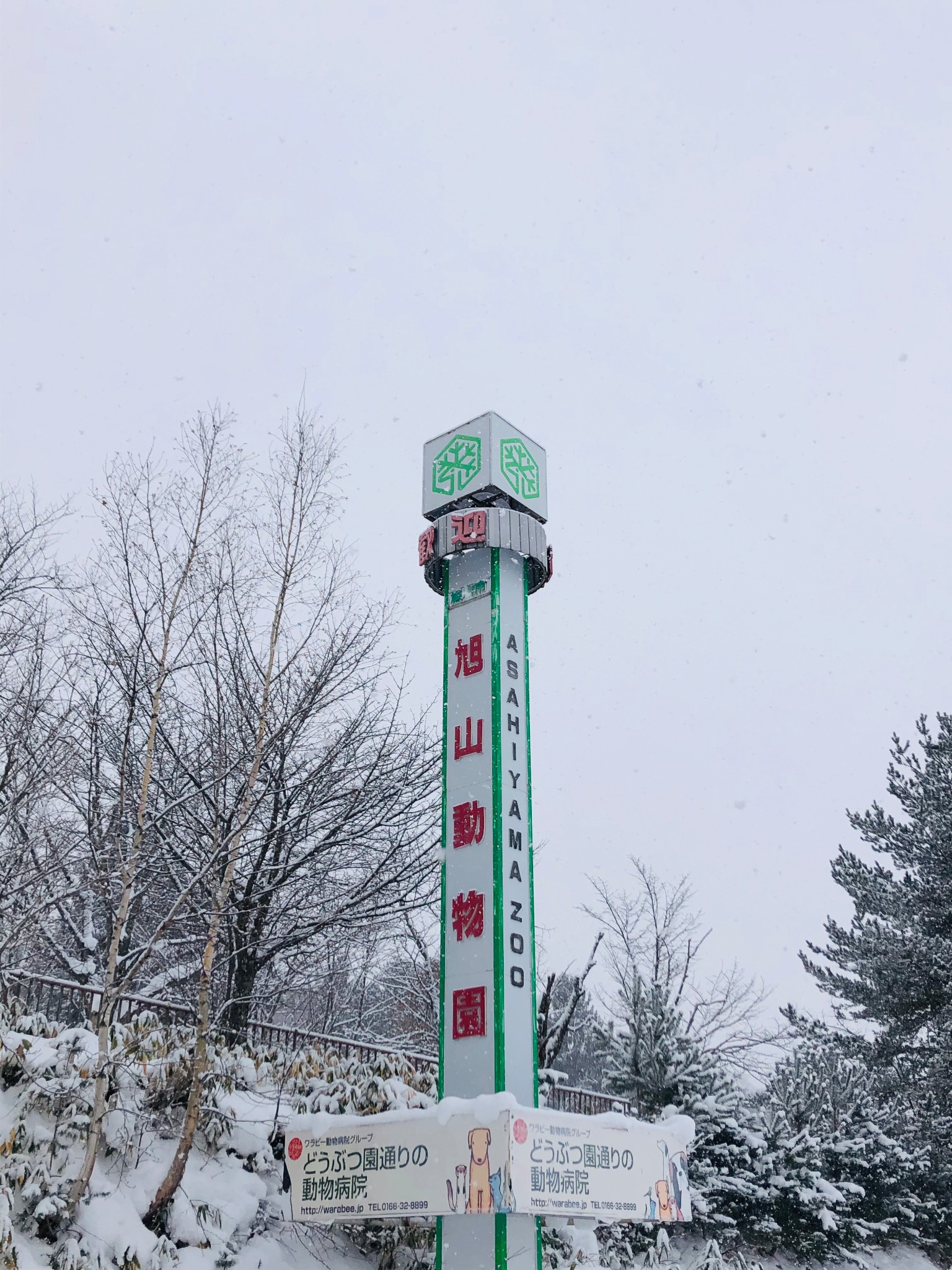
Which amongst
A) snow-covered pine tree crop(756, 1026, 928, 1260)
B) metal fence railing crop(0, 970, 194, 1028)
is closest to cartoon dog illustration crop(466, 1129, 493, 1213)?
metal fence railing crop(0, 970, 194, 1028)

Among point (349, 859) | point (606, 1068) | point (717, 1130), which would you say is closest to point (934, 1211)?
point (717, 1130)

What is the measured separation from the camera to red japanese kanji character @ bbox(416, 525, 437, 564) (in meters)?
13.7

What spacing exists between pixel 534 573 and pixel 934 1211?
15397 millimetres

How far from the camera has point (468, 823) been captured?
11.8 m

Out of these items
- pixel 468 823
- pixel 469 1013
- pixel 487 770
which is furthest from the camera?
pixel 487 770

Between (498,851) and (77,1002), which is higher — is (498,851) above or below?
above

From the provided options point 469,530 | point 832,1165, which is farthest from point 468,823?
point 832,1165

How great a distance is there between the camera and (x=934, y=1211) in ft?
63.9

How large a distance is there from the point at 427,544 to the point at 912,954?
13773 millimetres

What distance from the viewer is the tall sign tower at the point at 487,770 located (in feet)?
35.1

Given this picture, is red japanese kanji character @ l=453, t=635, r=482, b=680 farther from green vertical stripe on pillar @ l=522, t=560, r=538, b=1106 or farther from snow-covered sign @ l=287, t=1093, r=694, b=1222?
snow-covered sign @ l=287, t=1093, r=694, b=1222

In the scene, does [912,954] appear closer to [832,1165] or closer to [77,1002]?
[832,1165]

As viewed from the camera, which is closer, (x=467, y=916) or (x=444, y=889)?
(x=467, y=916)

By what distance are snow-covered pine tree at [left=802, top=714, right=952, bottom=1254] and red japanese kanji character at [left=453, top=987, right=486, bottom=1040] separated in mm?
12910
